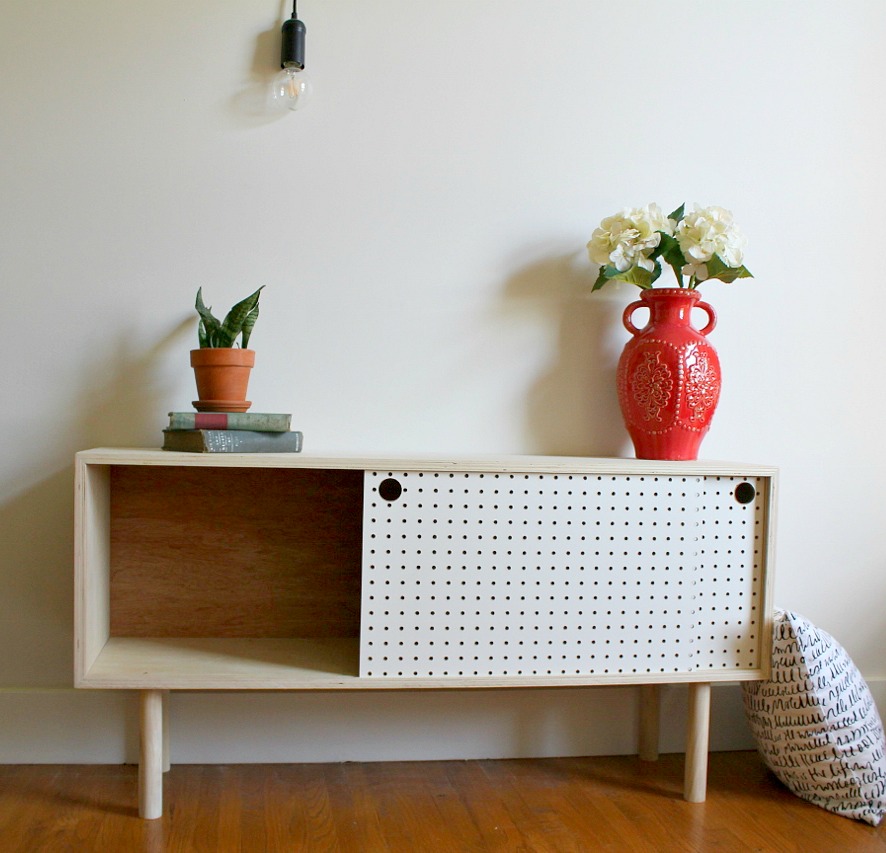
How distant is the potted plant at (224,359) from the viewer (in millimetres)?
1690

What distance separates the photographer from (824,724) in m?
1.71

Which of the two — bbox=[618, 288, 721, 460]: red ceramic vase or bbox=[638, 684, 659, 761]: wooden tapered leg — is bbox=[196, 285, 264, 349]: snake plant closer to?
bbox=[618, 288, 721, 460]: red ceramic vase

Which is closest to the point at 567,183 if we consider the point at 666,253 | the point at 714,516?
the point at 666,253

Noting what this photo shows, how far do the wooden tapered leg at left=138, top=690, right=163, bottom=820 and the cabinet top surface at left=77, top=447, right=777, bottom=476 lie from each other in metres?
0.46

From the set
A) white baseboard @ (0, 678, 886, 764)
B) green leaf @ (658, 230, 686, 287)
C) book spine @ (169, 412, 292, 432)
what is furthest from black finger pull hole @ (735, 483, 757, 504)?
book spine @ (169, 412, 292, 432)

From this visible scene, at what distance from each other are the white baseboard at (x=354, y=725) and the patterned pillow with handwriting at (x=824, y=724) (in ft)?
1.02

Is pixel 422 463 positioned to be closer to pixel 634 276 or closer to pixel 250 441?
pixel 250 441

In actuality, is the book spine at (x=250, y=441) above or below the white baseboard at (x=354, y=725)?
above

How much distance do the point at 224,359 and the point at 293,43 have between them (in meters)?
0.71

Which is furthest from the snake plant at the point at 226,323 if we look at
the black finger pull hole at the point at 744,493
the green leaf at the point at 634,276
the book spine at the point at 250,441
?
the black finger pull hole at the point at 744,493

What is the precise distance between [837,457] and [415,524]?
3.82 feet

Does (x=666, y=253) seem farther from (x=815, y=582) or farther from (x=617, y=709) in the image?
(x=617, y=709)

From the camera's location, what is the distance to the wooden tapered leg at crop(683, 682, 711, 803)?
177 cm

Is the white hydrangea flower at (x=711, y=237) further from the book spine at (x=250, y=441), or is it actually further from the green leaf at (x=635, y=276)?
the book spine at (x=250, y=441)
